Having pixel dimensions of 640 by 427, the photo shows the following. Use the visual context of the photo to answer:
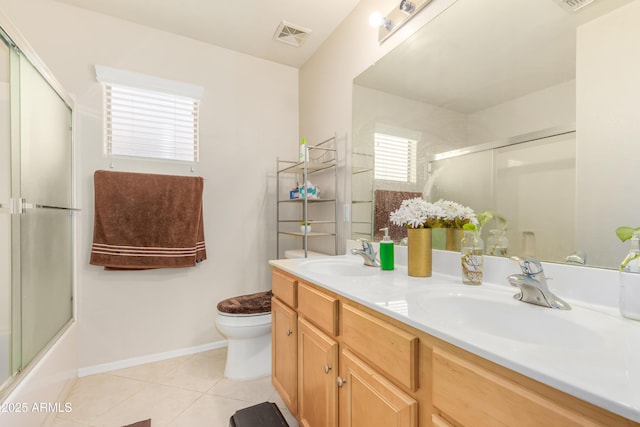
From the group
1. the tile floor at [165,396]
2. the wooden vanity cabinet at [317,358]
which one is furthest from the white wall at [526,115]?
the tile floor at [165,396]

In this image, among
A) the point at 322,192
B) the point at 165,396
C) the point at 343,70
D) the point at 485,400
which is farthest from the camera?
the point at 322,192

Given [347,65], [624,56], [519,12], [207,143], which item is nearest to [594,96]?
[624,56]

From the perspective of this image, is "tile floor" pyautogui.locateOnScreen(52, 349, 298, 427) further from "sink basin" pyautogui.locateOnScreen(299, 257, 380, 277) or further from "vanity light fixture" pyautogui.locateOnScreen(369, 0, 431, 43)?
"vanity light fixture" pyautogui.locateOnScreen(369, 0, 431, 43)

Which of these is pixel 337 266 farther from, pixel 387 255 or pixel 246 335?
pixel 246 335

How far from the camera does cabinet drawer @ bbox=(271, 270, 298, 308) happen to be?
54.0 inches

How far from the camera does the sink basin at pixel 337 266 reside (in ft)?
4.98

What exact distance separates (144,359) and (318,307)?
173 cm

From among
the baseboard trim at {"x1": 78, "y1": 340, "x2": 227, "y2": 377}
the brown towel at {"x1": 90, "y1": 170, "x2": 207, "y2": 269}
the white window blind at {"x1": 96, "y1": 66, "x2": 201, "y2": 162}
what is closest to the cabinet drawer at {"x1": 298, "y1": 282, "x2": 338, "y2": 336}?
the brown towel at {"x1": 90, "y1": 170, "x2": 207, "y2": 269}

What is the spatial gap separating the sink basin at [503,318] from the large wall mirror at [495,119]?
23 centimetres

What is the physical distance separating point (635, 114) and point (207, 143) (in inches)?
92.4

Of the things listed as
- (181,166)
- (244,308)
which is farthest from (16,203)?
(244,308)

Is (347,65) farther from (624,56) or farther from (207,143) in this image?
(624,56)

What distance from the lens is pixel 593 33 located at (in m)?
0.82

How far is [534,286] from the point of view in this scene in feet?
2.63
